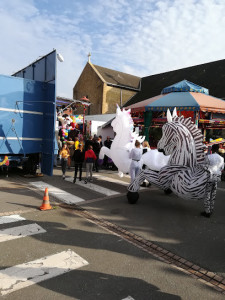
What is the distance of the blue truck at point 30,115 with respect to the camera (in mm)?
8406

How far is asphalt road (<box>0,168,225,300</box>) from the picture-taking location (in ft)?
10.1

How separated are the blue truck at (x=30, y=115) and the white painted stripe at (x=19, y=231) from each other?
13.5 feet

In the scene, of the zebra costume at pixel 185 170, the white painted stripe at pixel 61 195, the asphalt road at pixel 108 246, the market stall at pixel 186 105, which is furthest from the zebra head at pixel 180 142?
the market stall at pixel 186 105

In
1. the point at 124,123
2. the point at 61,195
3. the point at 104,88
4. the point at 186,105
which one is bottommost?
the point at 61,195

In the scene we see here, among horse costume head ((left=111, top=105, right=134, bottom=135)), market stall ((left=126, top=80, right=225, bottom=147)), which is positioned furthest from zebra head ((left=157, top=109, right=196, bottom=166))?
market stall ((left=126, top=80, right=225, bottom=147))

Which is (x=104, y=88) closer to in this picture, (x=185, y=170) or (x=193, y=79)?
(x=193, y=79)

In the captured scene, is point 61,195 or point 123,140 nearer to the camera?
point 61,195

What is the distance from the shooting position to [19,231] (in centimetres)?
470

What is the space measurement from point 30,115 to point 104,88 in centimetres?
2656

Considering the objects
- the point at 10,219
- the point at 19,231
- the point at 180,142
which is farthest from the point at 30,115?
the point at 180,142

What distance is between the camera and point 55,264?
360cm

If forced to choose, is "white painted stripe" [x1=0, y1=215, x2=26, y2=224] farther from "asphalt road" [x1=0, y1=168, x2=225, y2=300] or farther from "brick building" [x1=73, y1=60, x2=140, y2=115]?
"brick building" [x1=73, y1=60, x2=140, y2=115]

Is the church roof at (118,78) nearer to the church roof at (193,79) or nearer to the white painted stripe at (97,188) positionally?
the church roof at (193,79)

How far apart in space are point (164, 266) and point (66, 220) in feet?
8.53
